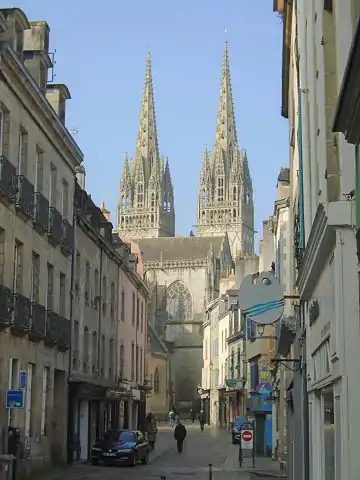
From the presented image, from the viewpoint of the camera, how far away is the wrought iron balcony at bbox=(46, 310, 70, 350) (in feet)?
81.6

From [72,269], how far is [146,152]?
5300 inches

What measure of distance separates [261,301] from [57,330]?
13095 mm

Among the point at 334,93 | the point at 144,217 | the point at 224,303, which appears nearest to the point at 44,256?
the point at 334,93

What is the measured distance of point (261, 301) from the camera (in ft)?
46.0

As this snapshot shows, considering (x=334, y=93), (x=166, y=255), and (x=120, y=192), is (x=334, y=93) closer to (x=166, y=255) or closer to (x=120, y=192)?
(x=166, y=255)

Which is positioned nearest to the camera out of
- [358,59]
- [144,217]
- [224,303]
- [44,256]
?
[358,59]

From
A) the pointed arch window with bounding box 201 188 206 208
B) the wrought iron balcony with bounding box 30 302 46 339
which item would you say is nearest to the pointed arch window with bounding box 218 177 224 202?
the pointed arch window with bounding box 201 188 206 208

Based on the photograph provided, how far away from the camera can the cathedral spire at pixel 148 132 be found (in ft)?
532

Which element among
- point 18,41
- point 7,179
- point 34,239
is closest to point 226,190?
point 34,239

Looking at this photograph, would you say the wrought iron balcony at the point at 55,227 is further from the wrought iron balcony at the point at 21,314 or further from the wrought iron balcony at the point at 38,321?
the wrought iron balcony at the point at 21,314

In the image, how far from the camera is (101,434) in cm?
3397

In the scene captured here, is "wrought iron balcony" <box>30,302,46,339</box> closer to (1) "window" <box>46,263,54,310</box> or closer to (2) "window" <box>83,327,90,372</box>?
(1) "window" <box>46,263,54,310</box>

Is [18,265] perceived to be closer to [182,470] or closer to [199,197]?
[182,470]

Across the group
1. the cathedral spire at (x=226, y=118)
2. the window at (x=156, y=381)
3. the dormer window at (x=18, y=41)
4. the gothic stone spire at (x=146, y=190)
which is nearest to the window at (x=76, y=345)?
the dormer window at (x=18, y=41)
